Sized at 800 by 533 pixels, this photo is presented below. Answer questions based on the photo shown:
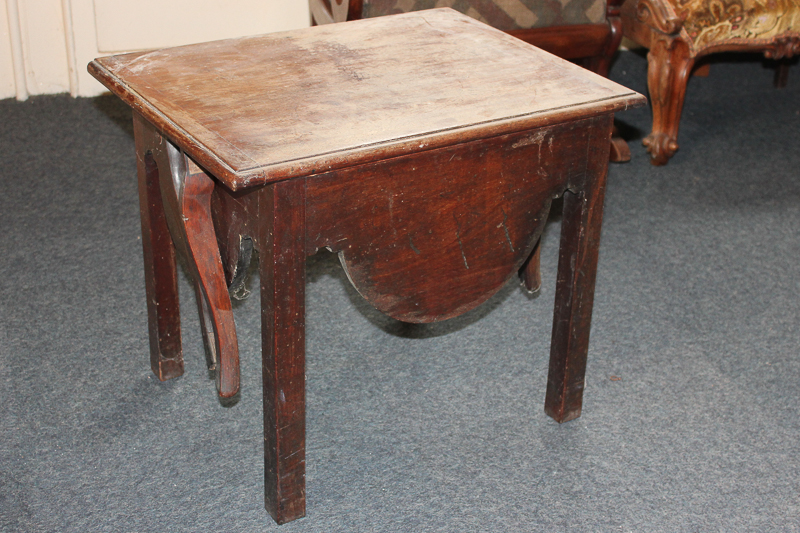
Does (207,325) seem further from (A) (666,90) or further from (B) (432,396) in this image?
(A) (666,90)

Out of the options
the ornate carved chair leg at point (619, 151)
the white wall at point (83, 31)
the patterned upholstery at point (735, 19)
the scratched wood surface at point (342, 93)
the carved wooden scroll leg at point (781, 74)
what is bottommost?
the ornate carved chair leg at point (619, 151)

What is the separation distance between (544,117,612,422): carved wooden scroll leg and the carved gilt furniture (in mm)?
1375

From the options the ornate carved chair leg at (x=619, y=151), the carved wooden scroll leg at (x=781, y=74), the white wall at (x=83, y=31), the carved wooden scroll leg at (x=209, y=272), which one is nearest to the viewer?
the carved wooden scroll leg at (x=209, y=272)

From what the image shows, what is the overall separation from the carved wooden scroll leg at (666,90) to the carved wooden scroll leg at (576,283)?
1.37 metres

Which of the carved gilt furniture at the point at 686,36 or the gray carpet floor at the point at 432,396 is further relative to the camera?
the carved gilt furniture at the point at 686,36

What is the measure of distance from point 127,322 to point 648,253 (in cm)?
144

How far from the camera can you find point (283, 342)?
5.19 feet

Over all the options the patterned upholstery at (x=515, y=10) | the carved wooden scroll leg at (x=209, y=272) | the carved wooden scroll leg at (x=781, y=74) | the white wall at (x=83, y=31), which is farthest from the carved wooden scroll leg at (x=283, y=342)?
the carved wooden scroll leg at (x=781, y=74)

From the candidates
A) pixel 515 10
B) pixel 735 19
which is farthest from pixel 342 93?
pixel 735 19

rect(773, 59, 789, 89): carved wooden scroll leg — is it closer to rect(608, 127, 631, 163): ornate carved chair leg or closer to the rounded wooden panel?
rect(608, 127, 631, 163): ornate carved chair leg

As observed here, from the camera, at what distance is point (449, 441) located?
1.96m

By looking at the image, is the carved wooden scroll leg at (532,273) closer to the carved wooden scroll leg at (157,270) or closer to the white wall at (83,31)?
the carved wooden scroll leg at (157,270)

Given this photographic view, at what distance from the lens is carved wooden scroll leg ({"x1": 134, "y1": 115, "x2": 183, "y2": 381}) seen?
185 cm

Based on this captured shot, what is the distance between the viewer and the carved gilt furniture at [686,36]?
9.80 ft
